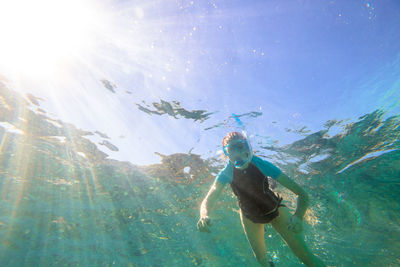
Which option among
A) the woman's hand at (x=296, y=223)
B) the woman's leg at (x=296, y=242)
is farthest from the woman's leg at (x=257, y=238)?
the woman's hand at (x=296, y=223)

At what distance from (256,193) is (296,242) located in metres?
1.26

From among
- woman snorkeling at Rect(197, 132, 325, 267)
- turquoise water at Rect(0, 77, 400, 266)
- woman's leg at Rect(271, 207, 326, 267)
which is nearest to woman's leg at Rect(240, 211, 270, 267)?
woman snorkeling at Rect(197, 132, 325, 267)

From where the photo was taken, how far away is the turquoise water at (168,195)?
10742mm

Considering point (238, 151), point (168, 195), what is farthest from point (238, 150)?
point (168, 195)

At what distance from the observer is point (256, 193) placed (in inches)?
177

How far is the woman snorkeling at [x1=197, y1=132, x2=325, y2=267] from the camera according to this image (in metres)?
4.19

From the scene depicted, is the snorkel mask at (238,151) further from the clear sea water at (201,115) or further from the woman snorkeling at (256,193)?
the clear sea water at (201,115)

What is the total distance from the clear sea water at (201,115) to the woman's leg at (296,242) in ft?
16.4

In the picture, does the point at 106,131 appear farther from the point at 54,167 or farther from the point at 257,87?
the point at 257,87

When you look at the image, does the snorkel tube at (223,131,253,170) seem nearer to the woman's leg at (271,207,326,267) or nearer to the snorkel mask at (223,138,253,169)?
the snorkel mask at (223,138,253,169)

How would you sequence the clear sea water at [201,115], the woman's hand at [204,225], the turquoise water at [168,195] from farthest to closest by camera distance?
1. the turquoise water at [168,195]
2. the clear sea water at [201,115]
3. the woman's hand at [204,225]

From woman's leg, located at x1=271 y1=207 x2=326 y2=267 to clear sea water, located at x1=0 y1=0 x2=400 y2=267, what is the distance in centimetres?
500

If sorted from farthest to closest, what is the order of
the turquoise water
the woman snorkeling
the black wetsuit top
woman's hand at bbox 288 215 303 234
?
the turquoise water
the black wetsuit top
the woman snorkeling
woman's hand at bbox 288 215 303 234

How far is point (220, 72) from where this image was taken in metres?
7.34
